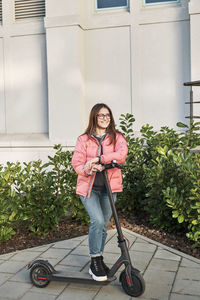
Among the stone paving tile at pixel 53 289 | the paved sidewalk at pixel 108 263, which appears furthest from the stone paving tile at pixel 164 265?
the stone paving tile at pixel 53 289

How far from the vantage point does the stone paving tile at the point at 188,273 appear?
363cm

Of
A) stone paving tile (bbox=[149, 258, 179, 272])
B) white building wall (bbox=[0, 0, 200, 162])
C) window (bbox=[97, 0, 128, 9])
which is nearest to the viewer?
stone paving tile (bbox=[149, 258, 179, 272])

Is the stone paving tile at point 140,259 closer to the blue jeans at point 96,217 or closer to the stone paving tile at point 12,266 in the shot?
the blue jeans at point 96,217

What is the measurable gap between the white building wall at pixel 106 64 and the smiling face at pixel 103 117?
4.66 meters

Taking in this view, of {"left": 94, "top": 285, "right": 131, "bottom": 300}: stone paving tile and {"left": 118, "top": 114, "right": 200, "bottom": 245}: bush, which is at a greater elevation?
{"left": 118, "top": 114, "right": 200, "bottom": 245}: bush

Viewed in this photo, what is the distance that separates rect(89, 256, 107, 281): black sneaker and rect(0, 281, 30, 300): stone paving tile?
632 millimetres

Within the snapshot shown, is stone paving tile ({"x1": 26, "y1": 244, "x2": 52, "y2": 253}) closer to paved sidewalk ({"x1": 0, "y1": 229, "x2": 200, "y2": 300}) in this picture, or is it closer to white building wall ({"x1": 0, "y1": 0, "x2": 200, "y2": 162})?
paved sidewalk ({"x1": 0, "y1": 229, "x2": 200, "y2": 300})

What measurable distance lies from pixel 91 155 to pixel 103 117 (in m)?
0.35

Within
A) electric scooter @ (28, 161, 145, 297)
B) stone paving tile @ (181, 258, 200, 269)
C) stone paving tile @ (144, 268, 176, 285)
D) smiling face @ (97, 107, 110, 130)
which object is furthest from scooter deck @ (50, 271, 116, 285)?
smiling face @ (97, 107, 110, 130)

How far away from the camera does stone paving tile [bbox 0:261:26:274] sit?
12.9 ft

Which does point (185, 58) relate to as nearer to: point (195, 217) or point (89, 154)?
point (195, 217)

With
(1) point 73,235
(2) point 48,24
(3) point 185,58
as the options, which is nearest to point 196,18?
(3) point 185,58

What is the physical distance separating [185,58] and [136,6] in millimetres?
1490

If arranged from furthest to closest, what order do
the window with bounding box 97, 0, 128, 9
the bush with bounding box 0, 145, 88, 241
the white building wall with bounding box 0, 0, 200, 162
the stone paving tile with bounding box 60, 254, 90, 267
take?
the window with bounding box 97, 0, 128, 9, the white building wall with bounding box 0, 0, 200, 162, the bush with bounding box 0, 145, 88, 241, the stone paving tile with bounding box 60, 254, 90, 267
